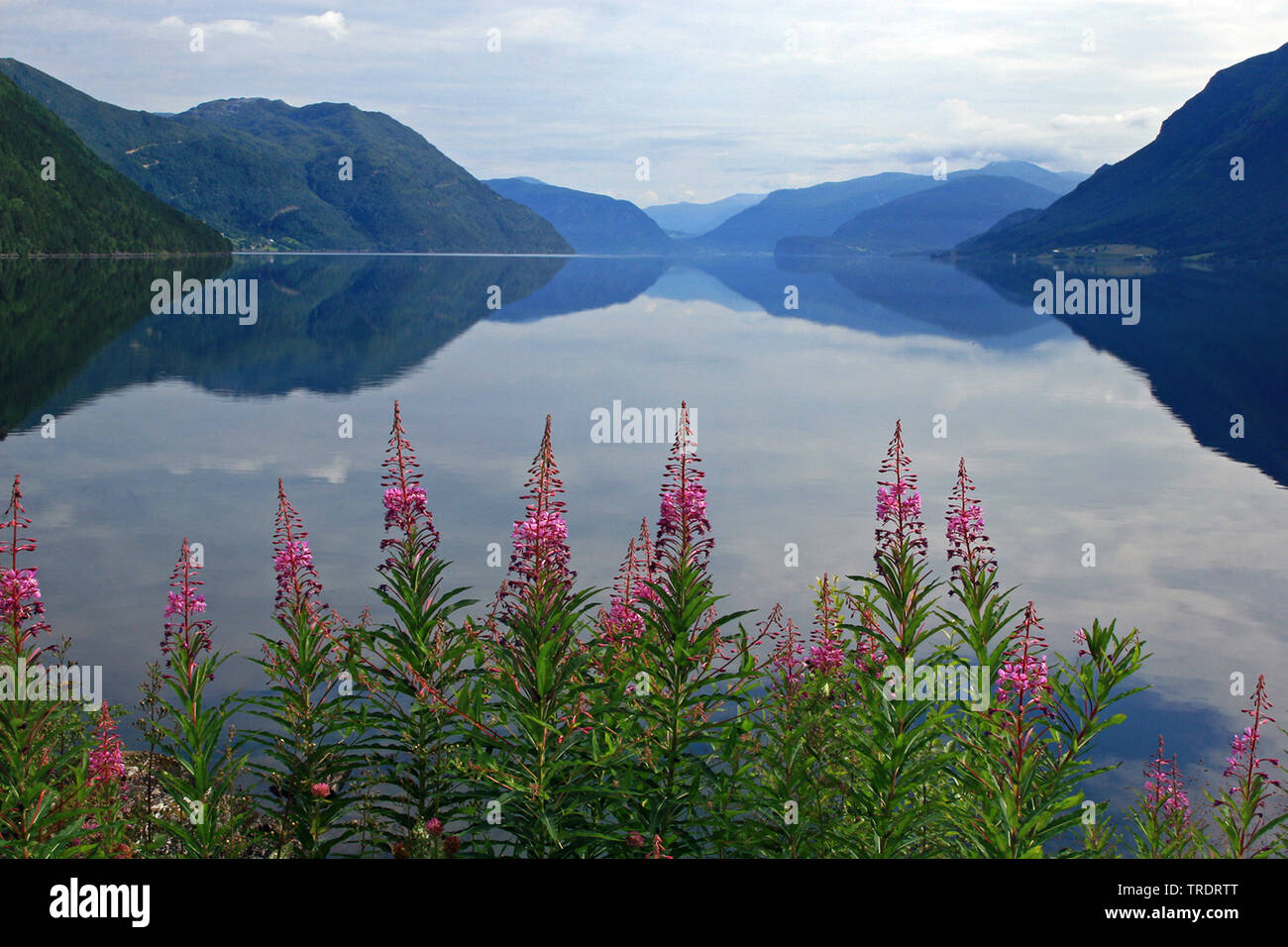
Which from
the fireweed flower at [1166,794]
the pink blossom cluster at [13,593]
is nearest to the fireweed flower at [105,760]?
the pink blossom cluster at [13,593]

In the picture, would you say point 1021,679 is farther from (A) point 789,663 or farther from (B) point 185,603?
(B) point 185,603

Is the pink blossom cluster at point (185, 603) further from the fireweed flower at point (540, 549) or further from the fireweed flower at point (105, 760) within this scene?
the fireweed flower at point (540, 549)

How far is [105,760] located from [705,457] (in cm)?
3341

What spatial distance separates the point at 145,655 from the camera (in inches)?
779

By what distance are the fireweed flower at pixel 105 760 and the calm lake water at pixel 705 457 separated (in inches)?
329

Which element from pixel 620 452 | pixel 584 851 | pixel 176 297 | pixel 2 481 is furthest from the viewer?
pixel 176 297

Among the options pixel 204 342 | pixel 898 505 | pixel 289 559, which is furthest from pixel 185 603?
pixel 204 342

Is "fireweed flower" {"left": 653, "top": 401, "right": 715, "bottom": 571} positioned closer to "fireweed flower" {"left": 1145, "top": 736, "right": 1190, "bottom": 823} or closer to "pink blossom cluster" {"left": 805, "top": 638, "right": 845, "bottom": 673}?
→ "pink blossom cluster" {"left": 805, "top": 638, "right": 845, "bottom": 673}

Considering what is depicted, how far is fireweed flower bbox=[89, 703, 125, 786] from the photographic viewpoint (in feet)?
31.9

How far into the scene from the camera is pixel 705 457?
42.3 metres

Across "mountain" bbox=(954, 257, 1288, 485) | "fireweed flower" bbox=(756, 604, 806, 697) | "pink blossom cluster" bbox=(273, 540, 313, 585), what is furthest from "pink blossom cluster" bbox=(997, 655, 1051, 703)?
"mountain" bbox=(954, 257, 1288, 485)

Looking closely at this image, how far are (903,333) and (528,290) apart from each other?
86.8 m
